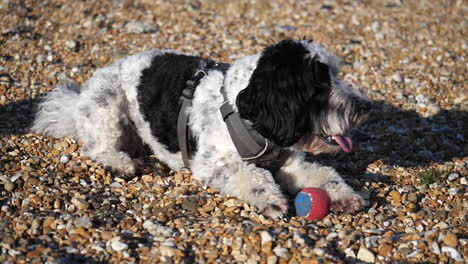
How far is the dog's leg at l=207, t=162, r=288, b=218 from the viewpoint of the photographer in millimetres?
4832

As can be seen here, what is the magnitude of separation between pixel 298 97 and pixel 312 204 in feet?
3.06

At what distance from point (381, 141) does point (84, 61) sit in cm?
465

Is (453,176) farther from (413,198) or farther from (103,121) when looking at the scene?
(103,121)

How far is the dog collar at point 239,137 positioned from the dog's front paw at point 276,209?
507 mm

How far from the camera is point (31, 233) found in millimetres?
4344

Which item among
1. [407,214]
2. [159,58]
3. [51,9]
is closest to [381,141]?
[407,214]

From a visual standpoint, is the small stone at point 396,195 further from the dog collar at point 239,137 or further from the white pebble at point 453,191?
the dog collar at point 239,137

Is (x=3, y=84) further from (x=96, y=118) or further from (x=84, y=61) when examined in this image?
(x=96, y=118)

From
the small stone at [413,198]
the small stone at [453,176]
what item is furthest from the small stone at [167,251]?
the small stone at [453,176]

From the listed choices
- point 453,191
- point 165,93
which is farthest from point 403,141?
point 165,93

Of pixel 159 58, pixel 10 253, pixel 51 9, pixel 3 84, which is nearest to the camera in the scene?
pixel 10 253

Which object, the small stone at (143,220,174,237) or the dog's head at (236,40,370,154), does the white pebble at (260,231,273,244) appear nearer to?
the small stone at (143,220,174,237)

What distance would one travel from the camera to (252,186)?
16.4 feet

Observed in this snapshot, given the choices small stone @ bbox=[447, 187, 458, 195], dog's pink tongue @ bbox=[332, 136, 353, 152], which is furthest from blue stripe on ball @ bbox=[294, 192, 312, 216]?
small stone @ bbox=[447, 187, 458, 195]
